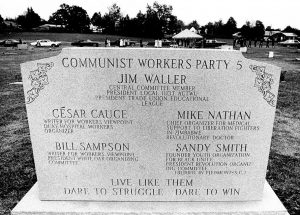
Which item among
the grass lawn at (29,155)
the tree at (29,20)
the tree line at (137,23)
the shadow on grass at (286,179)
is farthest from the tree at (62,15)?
the shadow on grass at (286,179)

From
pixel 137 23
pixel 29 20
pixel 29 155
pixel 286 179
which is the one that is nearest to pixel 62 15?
pixel 29 20

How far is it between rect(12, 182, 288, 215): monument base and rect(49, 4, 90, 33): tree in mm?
93306

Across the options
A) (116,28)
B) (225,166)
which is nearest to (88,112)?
(225,166)

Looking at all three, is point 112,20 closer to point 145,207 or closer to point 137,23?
point 137,23

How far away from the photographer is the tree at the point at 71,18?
9775 cm

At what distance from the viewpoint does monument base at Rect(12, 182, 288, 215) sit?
3.96m

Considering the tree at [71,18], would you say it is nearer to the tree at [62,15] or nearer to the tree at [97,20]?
the tree at [62,15]

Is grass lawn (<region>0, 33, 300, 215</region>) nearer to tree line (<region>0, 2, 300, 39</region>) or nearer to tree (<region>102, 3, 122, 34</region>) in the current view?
tree line (<region>0, 2, 300, 39</region>)

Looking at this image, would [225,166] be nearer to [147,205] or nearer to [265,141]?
[265,141]

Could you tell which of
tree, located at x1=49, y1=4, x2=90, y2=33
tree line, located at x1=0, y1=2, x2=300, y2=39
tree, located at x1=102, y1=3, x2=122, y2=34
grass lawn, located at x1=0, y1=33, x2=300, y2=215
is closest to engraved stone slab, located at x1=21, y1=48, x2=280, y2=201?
grass lawn, located at x1=0, y1=33, x2=300, y2=215

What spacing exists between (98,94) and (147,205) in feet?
5.40

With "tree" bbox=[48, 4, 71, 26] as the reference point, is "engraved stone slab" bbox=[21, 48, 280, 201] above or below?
below

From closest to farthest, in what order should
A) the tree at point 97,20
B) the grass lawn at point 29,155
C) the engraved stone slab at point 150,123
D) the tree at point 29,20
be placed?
the engraved stone slab at point 150,123
the grass lawn at point 29,155
the tree at point 97,20
the tree at point 29,20

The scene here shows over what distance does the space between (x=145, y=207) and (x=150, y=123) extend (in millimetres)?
1148
